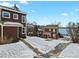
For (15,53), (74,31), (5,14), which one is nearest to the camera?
(15,53)

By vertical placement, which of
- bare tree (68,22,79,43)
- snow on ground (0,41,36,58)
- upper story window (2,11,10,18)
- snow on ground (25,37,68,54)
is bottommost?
snow on ground (25,37,68,54)

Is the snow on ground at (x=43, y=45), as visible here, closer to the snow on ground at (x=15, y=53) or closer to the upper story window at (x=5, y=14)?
the snow on ground at (x=15, y=53)

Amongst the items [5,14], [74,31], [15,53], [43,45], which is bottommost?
[43,45]

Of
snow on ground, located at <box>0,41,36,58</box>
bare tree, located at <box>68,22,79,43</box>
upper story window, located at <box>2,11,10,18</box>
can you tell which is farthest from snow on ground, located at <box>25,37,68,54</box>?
upper story window, located at <box>2,11,10,18</box>

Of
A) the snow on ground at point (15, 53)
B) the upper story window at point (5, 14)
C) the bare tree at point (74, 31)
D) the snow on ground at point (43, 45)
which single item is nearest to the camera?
the snow on ground at point (15, 53)

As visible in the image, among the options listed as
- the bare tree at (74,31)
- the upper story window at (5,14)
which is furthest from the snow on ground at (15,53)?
the bare tree at (74,31)

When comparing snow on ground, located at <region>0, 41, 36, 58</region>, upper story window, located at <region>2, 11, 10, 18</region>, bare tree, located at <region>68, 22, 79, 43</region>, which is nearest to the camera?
snow on ground, located at <region>0, 41, 36, 58</region>

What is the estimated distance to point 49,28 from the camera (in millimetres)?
29750

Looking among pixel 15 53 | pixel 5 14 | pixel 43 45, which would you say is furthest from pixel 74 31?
pixel 15 53

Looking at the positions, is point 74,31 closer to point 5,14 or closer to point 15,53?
point 5,14

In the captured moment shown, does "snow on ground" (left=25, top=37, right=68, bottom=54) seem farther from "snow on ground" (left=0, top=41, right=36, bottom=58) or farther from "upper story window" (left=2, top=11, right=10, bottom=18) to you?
"upper story window" (left=2, top=11, right=10, bottom=18)

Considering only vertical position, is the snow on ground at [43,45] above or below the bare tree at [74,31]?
below

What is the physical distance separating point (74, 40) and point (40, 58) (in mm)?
10656

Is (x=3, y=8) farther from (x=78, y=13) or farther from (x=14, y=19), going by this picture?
(x=78, y=13)
